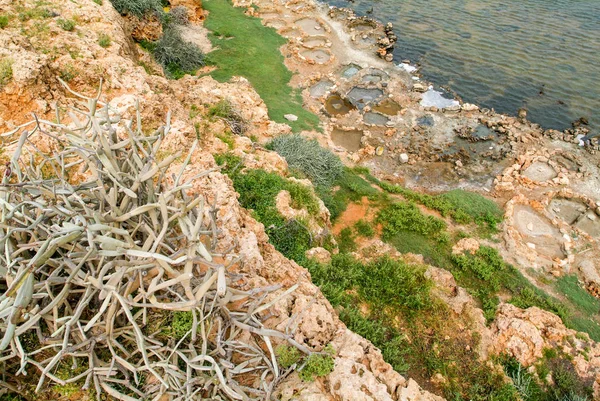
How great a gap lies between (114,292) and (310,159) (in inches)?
404

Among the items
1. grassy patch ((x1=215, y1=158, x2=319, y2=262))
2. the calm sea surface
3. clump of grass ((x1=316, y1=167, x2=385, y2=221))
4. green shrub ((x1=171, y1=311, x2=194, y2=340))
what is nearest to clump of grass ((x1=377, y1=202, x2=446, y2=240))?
clump of grass ((x1=316, y1=167, x2=385, y2=221))

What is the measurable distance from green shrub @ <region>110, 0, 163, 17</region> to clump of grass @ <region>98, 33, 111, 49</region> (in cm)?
898

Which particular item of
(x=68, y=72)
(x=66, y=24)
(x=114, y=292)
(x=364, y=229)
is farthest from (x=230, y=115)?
(x=114, y=292)

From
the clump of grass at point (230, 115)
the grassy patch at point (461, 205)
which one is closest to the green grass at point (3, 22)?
the clump of grass at point (230, 115)

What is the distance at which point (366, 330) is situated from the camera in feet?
21.4

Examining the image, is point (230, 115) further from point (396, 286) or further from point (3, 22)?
point (396, 286)

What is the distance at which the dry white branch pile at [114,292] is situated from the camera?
299 cm

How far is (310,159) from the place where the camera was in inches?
505

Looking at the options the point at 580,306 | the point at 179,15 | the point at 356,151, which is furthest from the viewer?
the point at 179,15

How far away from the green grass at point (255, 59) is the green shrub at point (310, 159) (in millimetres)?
2761

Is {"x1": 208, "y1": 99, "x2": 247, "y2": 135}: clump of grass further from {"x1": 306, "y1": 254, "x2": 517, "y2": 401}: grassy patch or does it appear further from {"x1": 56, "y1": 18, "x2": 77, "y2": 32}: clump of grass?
{"x1": 306, "y1": 254, "x2": 517, "y2": 401}: grassy patch

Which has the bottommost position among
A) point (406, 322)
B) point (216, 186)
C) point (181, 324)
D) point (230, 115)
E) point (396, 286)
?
point (406, 322)

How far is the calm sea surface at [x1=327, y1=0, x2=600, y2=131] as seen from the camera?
765 inches

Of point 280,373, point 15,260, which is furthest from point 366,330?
point 15,260
